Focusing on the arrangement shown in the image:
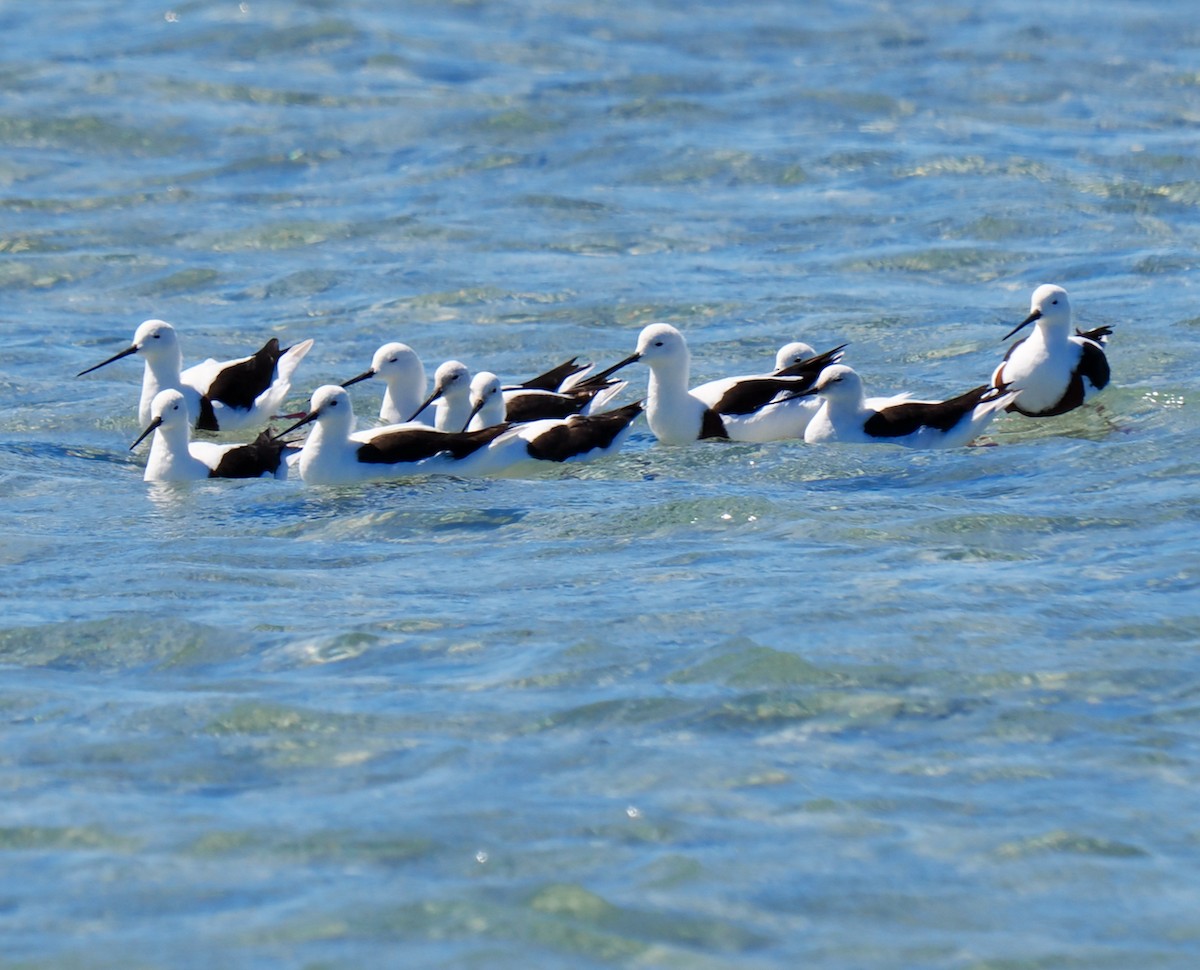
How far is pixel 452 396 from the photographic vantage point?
39.3ft

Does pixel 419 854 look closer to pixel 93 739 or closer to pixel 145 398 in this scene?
pixel 93 739

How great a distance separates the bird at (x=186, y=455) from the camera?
1105cm

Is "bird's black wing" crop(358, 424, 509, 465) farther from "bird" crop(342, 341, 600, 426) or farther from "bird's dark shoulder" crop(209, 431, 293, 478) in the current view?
"bird" crop(342, 341, 600, 426)

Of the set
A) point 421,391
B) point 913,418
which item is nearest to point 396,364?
point 421,391

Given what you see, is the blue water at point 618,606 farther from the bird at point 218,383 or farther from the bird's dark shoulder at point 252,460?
the bird at point 218,383

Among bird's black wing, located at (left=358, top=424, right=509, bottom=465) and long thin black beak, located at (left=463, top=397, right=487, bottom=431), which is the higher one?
long thin black beak, located at (left=463, top=397, right=487, bottom=431)

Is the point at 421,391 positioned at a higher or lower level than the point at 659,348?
lower

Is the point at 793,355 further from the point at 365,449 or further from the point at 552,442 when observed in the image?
the point at 365,449

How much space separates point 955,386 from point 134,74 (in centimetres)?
1347

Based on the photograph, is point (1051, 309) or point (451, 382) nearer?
point (451, 382)

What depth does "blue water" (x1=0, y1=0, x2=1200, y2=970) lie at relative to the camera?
6.03 metres

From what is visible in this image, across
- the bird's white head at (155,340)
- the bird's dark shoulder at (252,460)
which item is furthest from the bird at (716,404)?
the bird's white head at (155,340)

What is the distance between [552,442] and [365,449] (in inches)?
41.1

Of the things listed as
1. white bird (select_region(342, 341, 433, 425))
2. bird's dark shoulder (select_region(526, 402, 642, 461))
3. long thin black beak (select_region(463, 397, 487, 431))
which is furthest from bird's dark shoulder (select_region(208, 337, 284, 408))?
bird's dark shoulder (select_region(526, 402, 642, 461))
